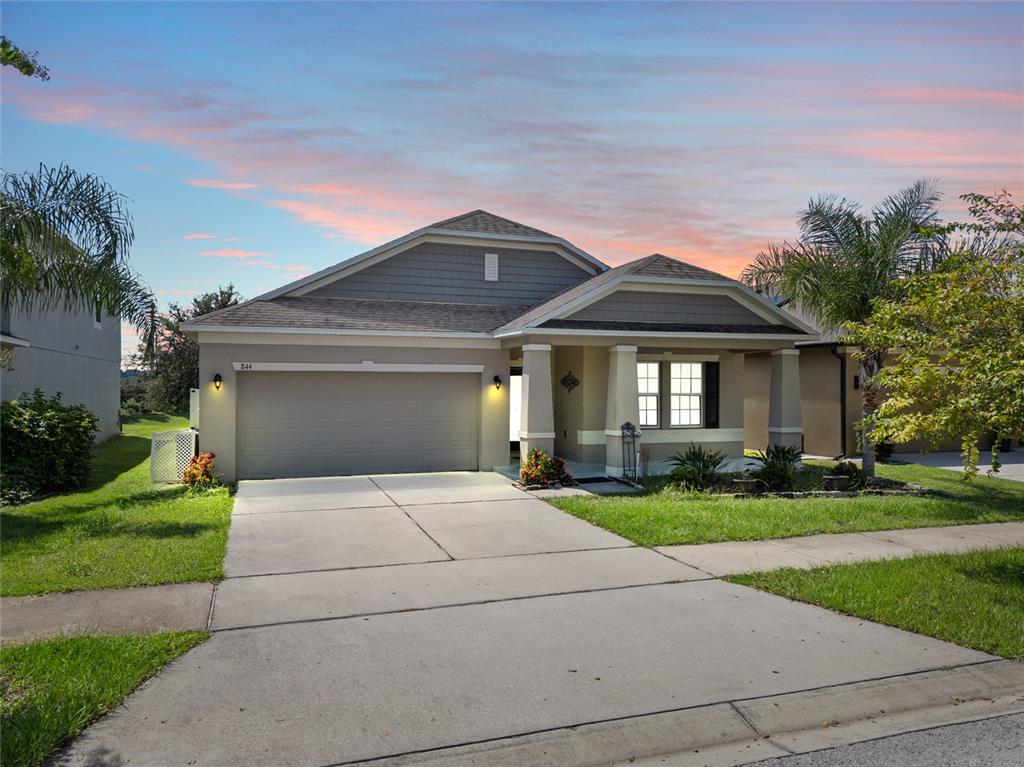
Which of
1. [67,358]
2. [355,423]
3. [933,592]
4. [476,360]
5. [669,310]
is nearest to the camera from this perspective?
[933,592]

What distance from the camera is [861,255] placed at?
14.2 m

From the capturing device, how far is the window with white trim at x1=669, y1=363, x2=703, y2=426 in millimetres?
16984

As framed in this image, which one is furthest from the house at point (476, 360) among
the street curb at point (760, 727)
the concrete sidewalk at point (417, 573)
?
the street curb at point (760, 727)

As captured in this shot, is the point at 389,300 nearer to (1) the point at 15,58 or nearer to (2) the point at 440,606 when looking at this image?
(2) the point at 440,606

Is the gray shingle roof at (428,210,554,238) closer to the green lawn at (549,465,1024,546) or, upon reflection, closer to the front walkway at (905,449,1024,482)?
the green lawn at (549,465,1024,546)

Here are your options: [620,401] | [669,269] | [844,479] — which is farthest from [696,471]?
[669,269]

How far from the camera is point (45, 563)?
793 centimetres

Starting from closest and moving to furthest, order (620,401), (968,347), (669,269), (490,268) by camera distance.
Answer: (968,347) < (620,401) < (669,269) < (490,268)

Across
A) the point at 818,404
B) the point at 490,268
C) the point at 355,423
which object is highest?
the point at 490,268

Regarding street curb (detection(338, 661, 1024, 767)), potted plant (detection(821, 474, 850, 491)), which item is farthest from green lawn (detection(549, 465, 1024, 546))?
street curb (detection(338, 661, 1024, 767))

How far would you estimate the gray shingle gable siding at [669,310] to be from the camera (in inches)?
591

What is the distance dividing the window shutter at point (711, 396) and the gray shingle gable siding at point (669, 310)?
5.33 ft

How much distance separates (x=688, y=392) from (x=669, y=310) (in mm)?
2473

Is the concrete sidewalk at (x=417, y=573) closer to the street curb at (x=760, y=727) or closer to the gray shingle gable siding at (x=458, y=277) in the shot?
the street curb at (x=760, y=727)
